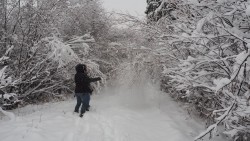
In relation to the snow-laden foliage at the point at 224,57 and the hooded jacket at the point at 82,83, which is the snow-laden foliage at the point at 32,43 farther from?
the snow-laden foliage at the point at 224,57

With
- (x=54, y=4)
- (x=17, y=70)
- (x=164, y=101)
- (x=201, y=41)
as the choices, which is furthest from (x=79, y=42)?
(x=201, y=41)

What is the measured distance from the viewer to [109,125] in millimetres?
→ 8047

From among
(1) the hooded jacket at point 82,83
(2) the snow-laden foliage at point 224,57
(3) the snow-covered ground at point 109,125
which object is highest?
(2) the snow-laden foliage at point 224,57

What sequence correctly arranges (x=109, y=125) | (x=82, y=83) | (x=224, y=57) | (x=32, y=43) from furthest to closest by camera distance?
(x=32, y=43), (x=82, y=83), (x=109, y=125), (x=224, y=57)

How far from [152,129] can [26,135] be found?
368 centimetres

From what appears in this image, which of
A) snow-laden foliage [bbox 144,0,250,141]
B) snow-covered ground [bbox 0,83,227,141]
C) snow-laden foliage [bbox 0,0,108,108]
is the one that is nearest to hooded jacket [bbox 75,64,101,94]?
snow-covered ground [bbox 0,83,227,141]

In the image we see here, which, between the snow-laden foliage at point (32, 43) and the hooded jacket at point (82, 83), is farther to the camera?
the snow-laden foliage at point (32, 43)

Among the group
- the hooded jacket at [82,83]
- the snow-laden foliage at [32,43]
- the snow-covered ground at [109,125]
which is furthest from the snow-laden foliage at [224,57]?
the snow-laden foliage at [32,43]

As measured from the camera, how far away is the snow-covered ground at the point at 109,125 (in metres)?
6.44

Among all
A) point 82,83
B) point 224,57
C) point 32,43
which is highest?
point 32,43

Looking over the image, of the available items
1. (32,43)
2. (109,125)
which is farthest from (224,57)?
(32,43)

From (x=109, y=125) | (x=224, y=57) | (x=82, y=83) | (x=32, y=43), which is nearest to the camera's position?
(x=224, y=57)

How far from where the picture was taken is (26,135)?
6.04 m

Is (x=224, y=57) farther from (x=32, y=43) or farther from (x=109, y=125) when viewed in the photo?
(x=32, y=43)
